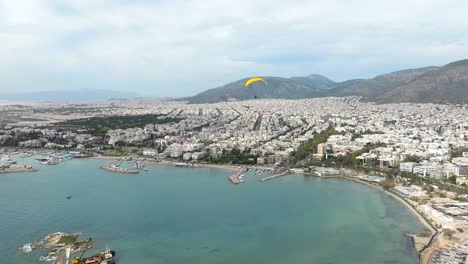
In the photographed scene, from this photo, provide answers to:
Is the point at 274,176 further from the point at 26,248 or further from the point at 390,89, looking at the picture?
the point at 390,89

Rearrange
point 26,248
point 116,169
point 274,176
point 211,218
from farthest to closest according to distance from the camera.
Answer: point 116,169 → point 274,176 → point 211,218 → point 26,248

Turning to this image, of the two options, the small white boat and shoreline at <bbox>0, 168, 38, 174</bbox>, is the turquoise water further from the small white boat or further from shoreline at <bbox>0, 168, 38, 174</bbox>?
shoreline at <bbox>0, 168, 38, 174</bbox>

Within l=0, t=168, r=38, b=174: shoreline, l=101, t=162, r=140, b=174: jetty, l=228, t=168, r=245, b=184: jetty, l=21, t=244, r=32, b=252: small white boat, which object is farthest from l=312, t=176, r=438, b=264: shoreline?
l=0, t=168, r=38, b=174: shoreline

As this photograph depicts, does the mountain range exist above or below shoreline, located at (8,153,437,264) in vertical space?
above

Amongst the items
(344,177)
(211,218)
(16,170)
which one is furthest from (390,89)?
(211,218)

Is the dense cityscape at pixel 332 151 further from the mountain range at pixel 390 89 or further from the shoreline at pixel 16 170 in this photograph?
the mountain range at pixel 390 89

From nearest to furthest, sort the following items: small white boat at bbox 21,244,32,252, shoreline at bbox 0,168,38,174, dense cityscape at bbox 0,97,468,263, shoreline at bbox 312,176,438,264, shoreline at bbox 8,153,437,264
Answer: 1. shoreline at bbox 312,176,438,264
2. shoreline at bbox 8,153,437,264
3. small white boat at bbox 21,244,32,252
4. dense cityscape at bbox 0,97,468,263
5. shoreline at bbox 0,168,38,174

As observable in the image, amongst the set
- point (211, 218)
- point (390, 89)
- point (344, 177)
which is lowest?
point (211, 218)
